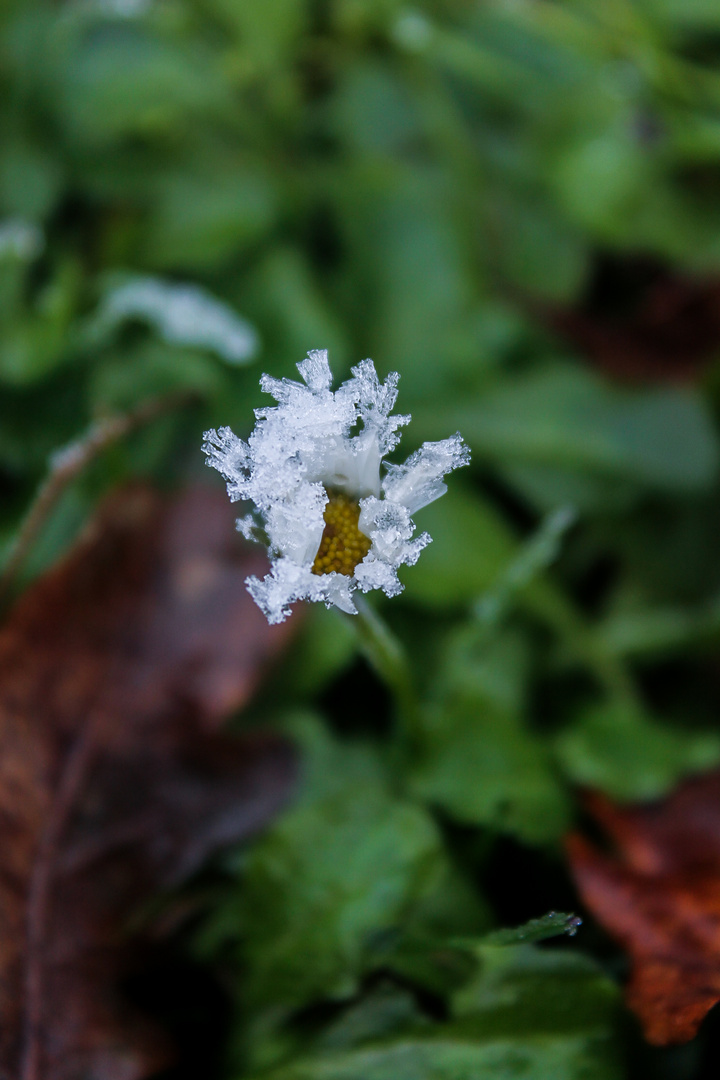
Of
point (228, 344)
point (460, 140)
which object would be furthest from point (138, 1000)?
A: point (460, 140)

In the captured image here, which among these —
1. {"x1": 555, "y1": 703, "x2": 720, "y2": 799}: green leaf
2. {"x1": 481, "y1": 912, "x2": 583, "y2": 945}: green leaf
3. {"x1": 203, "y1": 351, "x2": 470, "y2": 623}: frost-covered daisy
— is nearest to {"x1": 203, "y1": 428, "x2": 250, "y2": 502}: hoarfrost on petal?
{"x1": 203, "y1": 351, "x2": 470, "y2": 623}: frost-covered daisy

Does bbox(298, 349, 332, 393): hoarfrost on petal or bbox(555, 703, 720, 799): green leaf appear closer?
bbox(298, 349, 332, 393): hoarfrost on petal

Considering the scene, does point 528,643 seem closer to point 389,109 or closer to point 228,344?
point 228,344

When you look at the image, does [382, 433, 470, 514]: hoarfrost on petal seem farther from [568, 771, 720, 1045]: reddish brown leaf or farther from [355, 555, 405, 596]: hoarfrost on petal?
[568, 771, 720, 1045]: reddish brown leaf

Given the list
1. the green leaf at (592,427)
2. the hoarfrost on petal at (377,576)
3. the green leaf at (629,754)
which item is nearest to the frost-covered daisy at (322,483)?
the hoarfrost on petal at (377,576)

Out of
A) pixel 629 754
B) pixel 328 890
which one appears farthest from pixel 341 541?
pixel 629 754

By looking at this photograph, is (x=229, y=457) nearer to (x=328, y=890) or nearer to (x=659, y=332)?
(x=328, y=890)
